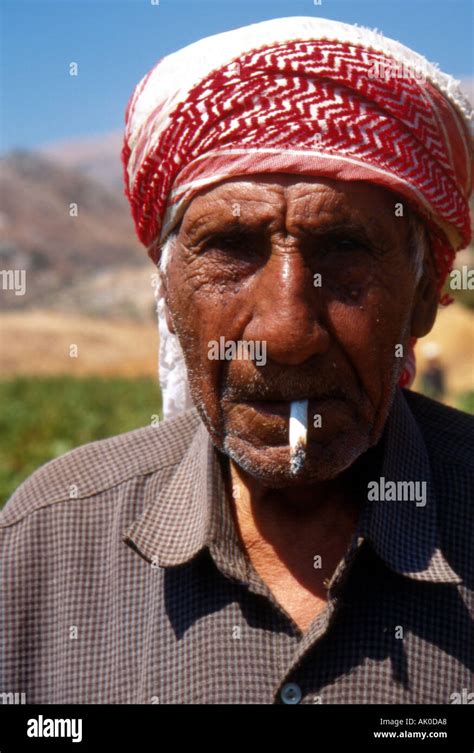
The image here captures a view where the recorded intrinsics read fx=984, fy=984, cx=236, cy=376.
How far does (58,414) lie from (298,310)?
1184 cm

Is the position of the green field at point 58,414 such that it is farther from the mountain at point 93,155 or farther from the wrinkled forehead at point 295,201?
the mountain at point 93,155

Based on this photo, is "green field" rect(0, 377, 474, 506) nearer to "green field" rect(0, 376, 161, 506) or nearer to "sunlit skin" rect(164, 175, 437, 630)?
"green field" rect(0, 376, 161, 506)

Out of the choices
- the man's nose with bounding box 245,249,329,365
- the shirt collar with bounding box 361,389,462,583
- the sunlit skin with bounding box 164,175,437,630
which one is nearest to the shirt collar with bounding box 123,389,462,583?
the shirt collar with bounding box 361,389,462,583

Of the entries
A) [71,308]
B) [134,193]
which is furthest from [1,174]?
[134,193]

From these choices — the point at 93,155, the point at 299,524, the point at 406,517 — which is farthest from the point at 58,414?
the point at 93,155

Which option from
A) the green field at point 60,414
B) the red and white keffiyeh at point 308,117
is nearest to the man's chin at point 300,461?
the red and white keffiyeh at point 308,117

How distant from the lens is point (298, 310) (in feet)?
6.80

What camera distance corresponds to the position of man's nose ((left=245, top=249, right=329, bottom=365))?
6.80 ft

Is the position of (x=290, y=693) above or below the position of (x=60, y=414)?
below

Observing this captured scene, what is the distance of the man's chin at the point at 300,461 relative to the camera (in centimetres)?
216

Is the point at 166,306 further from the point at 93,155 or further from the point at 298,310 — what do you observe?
the point at 93,155

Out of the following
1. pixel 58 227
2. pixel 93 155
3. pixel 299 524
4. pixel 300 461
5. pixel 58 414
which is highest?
pixel 93 155

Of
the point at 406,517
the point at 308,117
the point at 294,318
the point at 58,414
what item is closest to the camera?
the point at 294,318

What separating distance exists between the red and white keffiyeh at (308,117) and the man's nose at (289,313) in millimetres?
219
